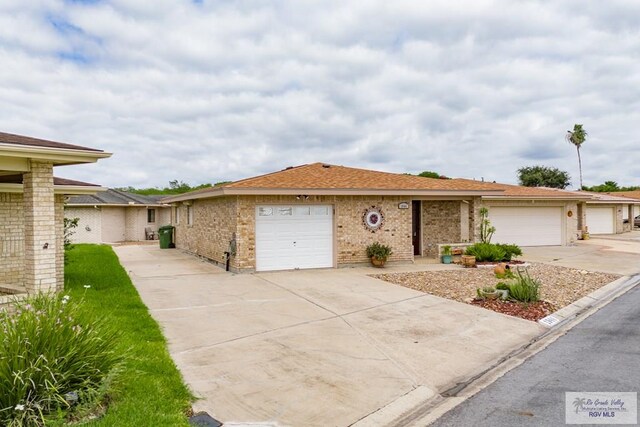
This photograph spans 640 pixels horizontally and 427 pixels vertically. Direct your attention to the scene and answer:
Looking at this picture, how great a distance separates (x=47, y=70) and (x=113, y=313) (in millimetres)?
11908

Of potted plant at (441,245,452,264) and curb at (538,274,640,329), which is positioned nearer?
curb at (538,274,640,329)

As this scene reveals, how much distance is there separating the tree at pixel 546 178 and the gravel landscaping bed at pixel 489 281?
5310cm

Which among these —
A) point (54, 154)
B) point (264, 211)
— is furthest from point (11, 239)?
point (264, 211)

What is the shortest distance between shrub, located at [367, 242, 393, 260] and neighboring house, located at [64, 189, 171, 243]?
61.0 feet

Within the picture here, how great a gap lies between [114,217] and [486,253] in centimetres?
2432

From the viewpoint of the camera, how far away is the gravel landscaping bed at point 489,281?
1122 centimetres

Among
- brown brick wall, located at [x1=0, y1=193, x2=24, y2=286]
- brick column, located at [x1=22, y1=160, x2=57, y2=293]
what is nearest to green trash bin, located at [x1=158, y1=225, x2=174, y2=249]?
brown brick wall, located at [x1=0, y1=193, x2=24, y2=286]

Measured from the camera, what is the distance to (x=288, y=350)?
6.65 meters

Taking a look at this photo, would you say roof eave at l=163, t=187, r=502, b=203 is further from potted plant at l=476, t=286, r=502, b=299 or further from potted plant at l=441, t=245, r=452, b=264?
potted plant at l=476, t=286, r=502, b=299

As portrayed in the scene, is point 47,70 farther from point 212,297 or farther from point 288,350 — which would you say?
point 288,350

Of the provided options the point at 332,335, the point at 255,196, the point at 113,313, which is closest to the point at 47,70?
the point at 255,196

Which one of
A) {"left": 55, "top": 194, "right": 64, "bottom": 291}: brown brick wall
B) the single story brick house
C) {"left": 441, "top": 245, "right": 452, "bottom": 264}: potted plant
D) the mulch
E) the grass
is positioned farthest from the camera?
{"left": 441, "top": 245, "right": 452, "bottom": 264}: potted plant

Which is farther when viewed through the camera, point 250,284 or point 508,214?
point 508,214

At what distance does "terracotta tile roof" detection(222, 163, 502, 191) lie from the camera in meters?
15.2
